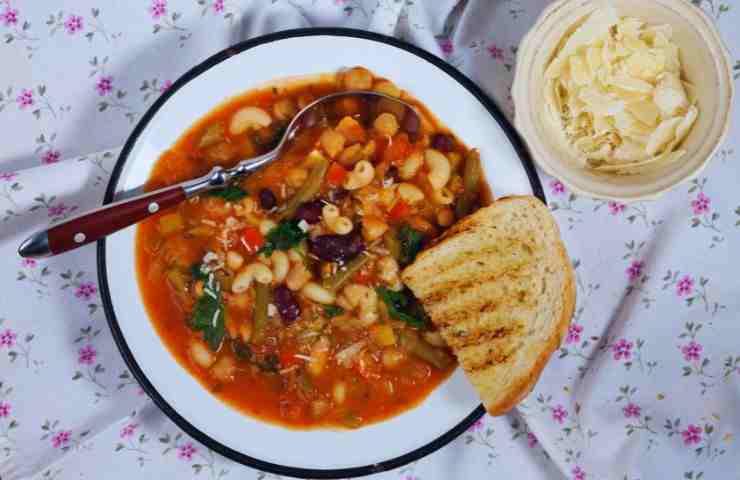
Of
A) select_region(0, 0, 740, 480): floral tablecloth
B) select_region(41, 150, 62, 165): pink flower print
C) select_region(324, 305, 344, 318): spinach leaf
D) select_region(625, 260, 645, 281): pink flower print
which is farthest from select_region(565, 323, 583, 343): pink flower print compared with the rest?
select_region(41, 150, 62, 165): pink flower print

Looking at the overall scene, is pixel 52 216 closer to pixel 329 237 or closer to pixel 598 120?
pixel 329 237

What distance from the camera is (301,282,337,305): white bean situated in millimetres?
3025

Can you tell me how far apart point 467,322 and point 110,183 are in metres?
Answer: 1.62

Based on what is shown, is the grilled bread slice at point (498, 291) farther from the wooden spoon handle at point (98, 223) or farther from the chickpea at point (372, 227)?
the wooden spoon handle at point (98, 223)

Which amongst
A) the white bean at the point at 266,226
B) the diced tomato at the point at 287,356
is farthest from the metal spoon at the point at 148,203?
the diced tomato at the point at 287,356

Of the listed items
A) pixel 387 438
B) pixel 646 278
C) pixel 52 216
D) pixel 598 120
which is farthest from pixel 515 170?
pixel 52 216

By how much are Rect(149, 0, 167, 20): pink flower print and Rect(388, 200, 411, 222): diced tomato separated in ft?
4.46

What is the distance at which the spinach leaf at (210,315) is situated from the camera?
10.1 ft

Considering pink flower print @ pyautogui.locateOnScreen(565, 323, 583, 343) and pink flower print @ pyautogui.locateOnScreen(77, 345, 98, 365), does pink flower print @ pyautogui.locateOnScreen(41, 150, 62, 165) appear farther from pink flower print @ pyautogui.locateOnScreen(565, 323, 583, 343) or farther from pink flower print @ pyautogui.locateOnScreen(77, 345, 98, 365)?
pink flower print @ pyautogui.locateOnScreen(565, 323, 583, 343)

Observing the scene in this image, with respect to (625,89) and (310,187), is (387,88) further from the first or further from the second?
(625,89)

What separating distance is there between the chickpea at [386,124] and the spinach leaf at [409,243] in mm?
419

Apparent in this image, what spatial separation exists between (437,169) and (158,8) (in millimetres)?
1452

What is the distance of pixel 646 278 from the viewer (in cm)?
329

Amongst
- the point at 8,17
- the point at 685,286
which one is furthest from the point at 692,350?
the point at 8,17
